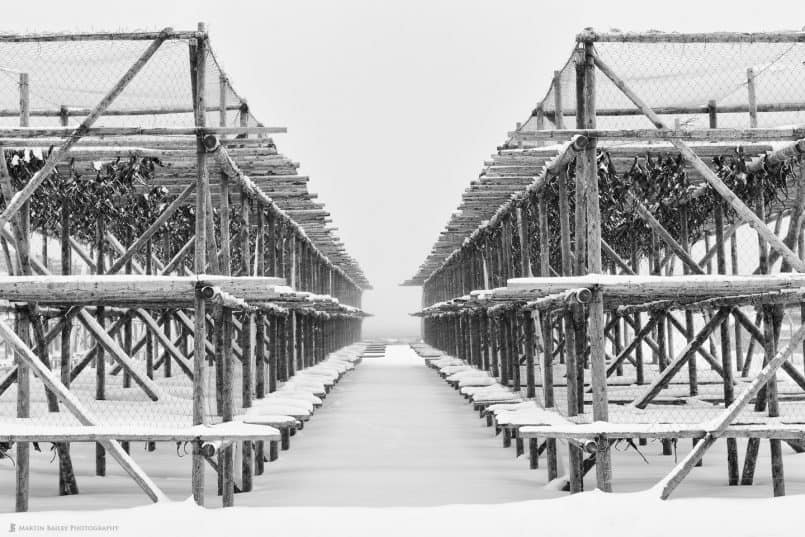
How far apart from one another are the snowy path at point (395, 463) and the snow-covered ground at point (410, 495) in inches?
0.9

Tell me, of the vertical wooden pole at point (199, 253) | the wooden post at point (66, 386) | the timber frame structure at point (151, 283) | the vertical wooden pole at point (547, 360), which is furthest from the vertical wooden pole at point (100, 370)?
the vertical wooden pole at point (547, 360)

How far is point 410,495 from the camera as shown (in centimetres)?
1002

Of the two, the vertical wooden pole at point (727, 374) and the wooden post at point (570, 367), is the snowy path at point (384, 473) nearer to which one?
the vertical wooden pole at point (727, 374)

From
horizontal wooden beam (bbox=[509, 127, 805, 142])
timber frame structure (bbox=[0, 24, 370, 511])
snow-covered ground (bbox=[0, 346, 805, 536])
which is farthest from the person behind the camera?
horizontal wooden beam (bbox=[509, 127, 805, 142])

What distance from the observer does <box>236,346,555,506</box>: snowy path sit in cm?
1009

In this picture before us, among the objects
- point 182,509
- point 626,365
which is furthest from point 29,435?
point 626,365

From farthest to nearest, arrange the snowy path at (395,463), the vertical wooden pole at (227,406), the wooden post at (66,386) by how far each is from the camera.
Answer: the snowy path at (395,463), the wooden post at (66,386), the vertical wooden pole at (227,406)

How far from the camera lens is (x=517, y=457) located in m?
12.9

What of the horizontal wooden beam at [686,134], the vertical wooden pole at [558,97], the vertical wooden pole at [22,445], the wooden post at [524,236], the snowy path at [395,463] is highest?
the vertical wooden pole at [558,97]

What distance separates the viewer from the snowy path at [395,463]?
1009 centimetres

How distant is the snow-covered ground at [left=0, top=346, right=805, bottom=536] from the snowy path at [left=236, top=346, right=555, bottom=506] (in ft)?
0.07

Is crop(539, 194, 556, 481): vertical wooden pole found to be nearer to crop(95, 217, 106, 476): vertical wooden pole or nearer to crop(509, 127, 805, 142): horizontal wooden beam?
crop(509, 127, 805, 142): horizontal wooden beam

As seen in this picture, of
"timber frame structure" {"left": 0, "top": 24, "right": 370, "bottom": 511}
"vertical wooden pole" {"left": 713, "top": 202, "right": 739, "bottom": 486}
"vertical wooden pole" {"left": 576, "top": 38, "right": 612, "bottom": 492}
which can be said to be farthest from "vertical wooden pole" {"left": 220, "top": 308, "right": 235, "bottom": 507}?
"vertical wooden pole" {"left": 713, "top": 202, "right": 739, "bottom": 486}

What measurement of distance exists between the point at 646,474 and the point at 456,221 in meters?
7.67
